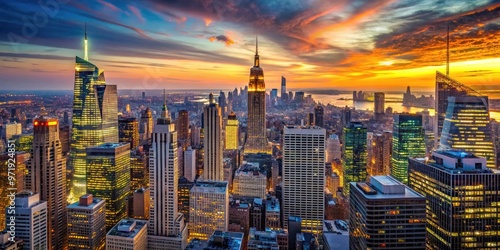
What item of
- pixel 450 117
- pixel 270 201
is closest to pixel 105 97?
pixel 270 201

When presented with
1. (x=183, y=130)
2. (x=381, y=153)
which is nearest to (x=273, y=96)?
(x=183, y=130)

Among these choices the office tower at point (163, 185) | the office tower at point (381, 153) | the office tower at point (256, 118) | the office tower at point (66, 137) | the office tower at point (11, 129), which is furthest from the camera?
the office tower at point (256, 118)

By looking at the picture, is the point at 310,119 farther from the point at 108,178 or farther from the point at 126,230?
the point at 126,230

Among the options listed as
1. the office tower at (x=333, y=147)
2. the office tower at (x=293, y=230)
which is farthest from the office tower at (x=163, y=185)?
the office tower at (x=333, y=147)

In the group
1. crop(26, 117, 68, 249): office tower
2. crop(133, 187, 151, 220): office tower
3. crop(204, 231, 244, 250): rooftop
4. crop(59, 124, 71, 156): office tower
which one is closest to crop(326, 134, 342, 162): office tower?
crop(133, 187, 151, 220): office tower

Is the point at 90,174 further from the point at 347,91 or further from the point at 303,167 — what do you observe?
the point at 347,91

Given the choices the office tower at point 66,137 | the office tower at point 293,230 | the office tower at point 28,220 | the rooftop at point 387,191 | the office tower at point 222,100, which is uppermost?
the office tower at point 222,100

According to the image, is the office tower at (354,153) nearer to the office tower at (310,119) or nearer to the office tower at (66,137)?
the office tower at (310,119)
